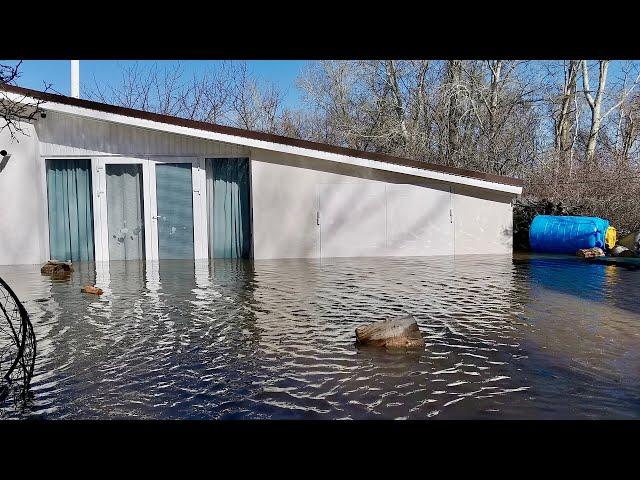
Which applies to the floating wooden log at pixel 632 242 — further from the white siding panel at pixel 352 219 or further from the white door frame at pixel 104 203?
the white door frame at pixel 104 203

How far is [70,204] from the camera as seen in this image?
13.2 m

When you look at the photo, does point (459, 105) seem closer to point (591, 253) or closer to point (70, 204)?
point (591, 253)

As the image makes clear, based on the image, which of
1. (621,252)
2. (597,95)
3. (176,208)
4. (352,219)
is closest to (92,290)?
(176,208)

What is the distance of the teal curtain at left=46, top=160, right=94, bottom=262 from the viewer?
13.2 metres

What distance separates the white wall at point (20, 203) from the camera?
12391 millimetres

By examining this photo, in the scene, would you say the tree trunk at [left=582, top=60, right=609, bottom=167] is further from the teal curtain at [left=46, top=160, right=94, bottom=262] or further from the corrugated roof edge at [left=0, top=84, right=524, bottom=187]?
the teal curtain at [left=46, top=160, right=94, bottom=262]

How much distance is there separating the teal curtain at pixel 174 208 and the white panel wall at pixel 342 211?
1574 millimetres

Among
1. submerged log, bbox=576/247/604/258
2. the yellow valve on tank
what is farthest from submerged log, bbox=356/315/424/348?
the yellow valve on tank

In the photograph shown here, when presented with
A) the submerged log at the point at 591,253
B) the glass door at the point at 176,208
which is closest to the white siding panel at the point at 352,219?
the glass door at the point at 176,208

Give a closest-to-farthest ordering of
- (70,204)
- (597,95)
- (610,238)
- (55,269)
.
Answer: (55,269), (70,204), (610,238), (597,95)

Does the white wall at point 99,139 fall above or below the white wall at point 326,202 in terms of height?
above

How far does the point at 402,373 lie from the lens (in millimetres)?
4281

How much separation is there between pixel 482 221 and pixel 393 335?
9.44m
